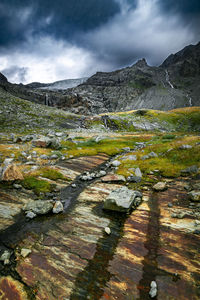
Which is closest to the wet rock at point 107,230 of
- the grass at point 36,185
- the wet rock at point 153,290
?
the wet rock at point 153,290

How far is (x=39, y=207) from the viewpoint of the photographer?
28.3 feet

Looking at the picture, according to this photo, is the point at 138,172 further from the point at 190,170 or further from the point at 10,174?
the point at 10,174

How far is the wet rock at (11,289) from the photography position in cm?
446

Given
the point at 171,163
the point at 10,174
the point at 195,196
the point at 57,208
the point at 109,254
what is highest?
the point at 171,163

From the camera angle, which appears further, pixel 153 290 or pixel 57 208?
pixel 57 208

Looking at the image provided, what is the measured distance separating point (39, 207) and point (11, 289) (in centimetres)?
417

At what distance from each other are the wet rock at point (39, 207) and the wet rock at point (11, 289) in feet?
11.6

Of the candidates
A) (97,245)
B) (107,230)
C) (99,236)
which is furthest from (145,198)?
(97,245)

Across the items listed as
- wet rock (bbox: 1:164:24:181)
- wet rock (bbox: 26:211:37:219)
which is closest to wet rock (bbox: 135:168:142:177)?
wet rock (bbox: 26:211:37:219)

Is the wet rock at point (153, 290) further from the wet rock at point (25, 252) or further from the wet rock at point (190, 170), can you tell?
the wet rock at point (190, 170)

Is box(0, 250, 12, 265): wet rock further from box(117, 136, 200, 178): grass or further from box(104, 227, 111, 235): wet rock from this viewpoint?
box(117, 136, 200, 178): grass

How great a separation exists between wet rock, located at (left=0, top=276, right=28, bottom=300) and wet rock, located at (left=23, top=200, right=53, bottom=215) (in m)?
3.53

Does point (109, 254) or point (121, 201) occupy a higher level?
point (121, 201)

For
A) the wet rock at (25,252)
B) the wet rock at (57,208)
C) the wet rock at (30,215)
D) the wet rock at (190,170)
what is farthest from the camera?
the wet rock at (190,170)
